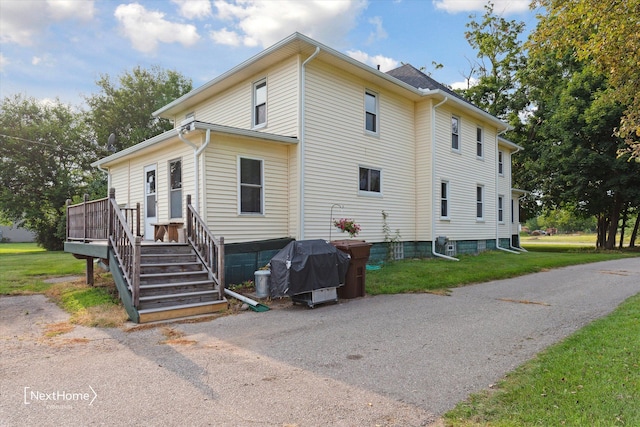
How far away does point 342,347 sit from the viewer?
512 centimetres

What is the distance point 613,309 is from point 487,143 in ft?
41.3

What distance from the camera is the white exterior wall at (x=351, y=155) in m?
11.2

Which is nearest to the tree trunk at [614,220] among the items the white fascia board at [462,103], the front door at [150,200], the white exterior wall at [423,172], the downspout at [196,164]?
the white fascia board at [462,103]

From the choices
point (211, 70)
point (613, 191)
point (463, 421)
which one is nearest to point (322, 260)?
point (463, 421)

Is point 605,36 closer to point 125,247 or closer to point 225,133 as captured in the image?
point 225,133

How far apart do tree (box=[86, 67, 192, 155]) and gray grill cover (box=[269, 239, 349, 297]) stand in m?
24.7

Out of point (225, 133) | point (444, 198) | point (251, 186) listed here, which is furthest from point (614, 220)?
point (225, 133)

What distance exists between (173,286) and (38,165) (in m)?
26.2

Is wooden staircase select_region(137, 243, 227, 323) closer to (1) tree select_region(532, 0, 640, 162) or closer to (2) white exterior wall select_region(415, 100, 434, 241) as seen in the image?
(1) tree select_region(532, 0, 640, 162)

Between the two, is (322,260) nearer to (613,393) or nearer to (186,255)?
(186,255)

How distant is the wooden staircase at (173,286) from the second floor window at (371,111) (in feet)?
24.2

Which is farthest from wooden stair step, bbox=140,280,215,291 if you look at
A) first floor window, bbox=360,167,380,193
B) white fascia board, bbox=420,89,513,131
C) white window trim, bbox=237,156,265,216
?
white fascia board, bbox=420,89,513,131

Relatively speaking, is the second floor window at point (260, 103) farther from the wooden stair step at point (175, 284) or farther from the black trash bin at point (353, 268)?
the wooden stair step at point (175, 284)

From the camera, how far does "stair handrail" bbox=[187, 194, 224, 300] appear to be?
7613 mm
